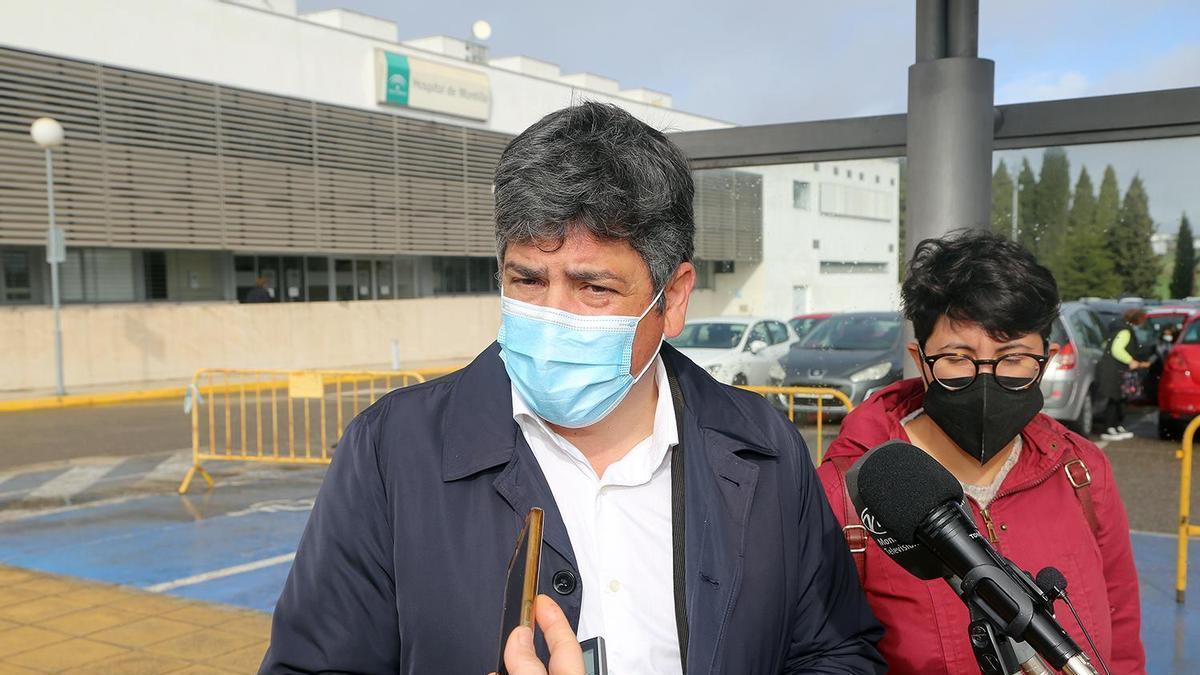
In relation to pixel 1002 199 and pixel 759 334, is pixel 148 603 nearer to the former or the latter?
pixel 759 334

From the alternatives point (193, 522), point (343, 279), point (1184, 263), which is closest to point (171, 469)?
point (193, 522)

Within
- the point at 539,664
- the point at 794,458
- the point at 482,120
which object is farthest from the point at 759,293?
the point at 482,120

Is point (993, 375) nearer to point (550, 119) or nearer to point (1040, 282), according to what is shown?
point (1040, 282)

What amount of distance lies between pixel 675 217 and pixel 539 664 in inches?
39.0

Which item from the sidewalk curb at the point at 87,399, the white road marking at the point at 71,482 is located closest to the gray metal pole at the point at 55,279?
the sidewalk curb at the point at 87,399

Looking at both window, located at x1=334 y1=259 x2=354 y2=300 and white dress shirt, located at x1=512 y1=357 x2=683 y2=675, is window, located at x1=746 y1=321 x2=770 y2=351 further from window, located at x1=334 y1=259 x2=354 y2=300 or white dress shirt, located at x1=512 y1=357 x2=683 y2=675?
window, located at x1=334 y1=259 x2=354 y2=300

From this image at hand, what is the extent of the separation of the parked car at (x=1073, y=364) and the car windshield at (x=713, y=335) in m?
4.26

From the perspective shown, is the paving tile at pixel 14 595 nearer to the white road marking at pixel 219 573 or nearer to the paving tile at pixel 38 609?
the paving tile at pixel 38 609

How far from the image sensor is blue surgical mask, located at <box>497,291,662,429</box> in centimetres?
197

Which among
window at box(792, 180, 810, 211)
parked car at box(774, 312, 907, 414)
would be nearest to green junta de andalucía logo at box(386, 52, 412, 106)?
parked car at box(774, 312, 907, 414)

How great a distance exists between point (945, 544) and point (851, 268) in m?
4.14

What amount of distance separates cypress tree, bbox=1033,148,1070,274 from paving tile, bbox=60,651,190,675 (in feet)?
14.9

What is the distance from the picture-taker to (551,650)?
1.29 m

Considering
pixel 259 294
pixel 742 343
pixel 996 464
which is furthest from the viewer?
pixel 259 294
